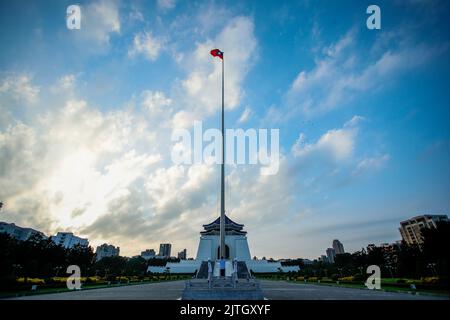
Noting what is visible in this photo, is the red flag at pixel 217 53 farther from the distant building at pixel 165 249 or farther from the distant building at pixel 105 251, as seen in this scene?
the distant building at pixel 165 249

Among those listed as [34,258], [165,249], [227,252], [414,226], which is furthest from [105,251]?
[414,226]

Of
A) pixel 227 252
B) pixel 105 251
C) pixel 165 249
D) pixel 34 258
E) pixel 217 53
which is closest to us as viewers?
pixel 217 53

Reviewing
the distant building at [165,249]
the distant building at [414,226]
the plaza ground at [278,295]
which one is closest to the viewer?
the plaza ground at [278,295]

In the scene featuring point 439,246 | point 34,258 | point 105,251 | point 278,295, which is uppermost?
point 439,246

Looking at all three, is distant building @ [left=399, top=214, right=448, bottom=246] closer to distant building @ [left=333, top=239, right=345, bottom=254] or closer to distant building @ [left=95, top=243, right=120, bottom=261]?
distant building @ [left=333, top=239, right=345, bottom=254]

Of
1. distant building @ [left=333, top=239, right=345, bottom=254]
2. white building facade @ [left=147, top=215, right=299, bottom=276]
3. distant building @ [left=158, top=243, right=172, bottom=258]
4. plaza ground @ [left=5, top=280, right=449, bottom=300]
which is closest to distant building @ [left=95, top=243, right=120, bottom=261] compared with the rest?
distant building @ [left=158, top=243, right=172, bottom=258]

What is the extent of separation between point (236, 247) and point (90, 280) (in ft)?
120

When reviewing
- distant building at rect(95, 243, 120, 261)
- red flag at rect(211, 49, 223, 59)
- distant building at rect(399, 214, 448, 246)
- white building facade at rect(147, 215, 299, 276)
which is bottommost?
distant building at rect(95, 243, 120, 261)

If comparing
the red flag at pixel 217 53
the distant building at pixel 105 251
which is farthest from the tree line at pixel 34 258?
the distant building at pixel 105 251

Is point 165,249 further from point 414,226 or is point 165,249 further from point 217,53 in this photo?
point 217,53

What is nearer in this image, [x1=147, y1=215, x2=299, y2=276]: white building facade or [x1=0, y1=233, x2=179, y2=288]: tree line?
[x1=0, y1=233, x2=179, y2=288]: tree line

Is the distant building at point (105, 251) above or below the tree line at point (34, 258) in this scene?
below

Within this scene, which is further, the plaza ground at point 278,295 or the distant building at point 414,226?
the distant building at point 414,226
